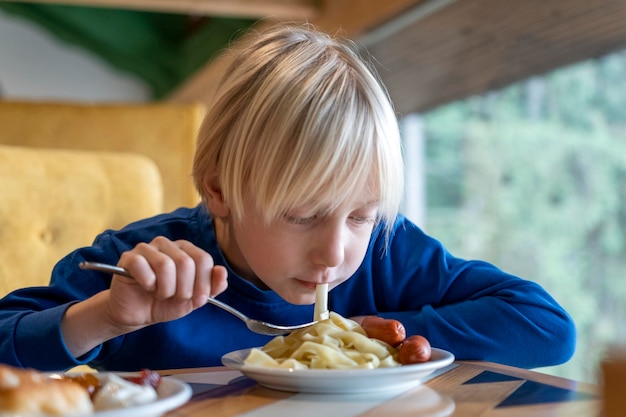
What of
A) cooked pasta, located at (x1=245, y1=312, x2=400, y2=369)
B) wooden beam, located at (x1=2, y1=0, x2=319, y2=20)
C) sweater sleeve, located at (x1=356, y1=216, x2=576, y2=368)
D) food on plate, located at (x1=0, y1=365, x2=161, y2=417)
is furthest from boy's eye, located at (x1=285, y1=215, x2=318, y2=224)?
wooden beam, located at (x1=2, y1=0, x2=319, y2=20)

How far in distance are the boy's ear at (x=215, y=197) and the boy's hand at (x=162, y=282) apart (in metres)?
0.31

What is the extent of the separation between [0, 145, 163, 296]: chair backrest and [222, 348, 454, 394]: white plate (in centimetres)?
112

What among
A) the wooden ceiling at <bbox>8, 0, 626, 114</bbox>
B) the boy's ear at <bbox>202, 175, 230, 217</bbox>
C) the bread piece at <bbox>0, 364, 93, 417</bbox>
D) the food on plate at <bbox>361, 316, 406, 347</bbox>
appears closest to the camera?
the bread piece at <bbox>0, 364, 93, 417</bbox>

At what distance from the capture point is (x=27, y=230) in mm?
1775

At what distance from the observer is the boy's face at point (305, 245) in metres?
0.97

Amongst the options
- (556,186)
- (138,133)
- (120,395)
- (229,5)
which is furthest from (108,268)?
(229,5)

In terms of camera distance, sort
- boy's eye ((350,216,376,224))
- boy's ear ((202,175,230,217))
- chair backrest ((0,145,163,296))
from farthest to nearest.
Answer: chair backrest ((0,145,163,296)) < boy's ear ((202,175,230,217)) < boy's eye ((350,216,376,224))

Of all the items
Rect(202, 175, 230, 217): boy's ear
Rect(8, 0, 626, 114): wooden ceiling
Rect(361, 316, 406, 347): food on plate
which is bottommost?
Rect(361, 316, 406, 347): food on plate

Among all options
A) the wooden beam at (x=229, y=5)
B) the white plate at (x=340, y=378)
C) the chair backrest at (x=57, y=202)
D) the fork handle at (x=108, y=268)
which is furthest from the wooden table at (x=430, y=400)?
the wooden beam at (x=229, y=5)

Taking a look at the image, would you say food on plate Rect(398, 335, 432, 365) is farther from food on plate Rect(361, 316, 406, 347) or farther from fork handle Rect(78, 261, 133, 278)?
fork handle Rect(78, 261, 133, 278)

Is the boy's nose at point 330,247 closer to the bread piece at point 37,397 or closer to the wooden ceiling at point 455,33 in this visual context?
the bread piece at point 37,397

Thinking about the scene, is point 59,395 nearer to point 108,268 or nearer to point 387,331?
point 108,268

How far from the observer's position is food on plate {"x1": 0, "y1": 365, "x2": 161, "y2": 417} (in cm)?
53

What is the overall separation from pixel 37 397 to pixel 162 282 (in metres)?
0.26
